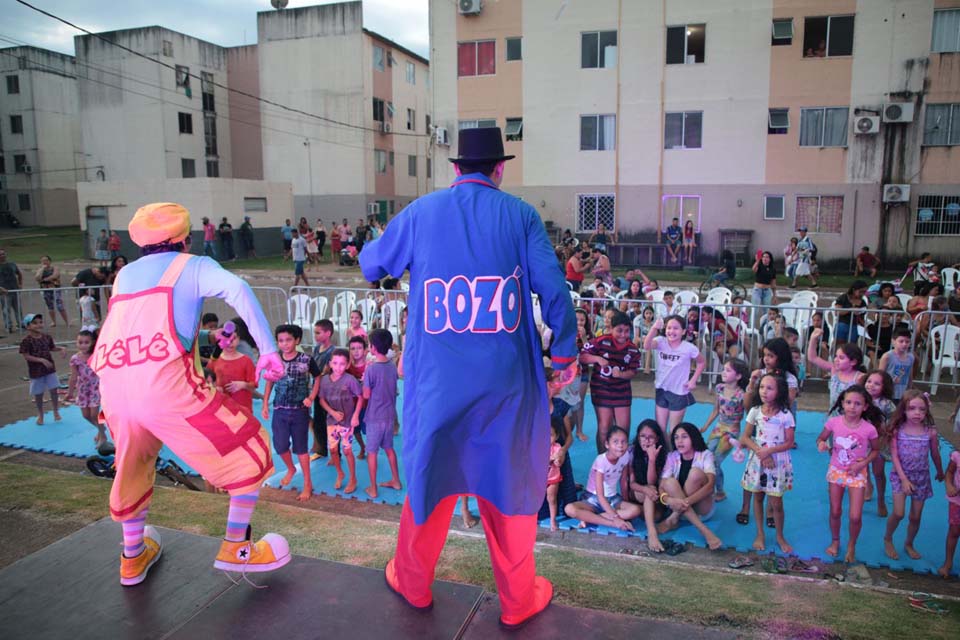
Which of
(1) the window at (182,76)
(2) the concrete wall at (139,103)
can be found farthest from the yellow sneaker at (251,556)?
(1) the window at (182,76)

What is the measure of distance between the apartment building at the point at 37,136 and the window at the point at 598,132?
30.6m

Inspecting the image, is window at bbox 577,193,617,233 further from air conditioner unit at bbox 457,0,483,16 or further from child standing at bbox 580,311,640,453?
child standing at bbox 580,311,640,453

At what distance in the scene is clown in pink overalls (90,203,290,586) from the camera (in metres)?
2.87

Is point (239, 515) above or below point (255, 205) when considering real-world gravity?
below

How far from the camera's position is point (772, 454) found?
5328 millimetres

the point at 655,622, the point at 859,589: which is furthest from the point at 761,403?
the point at 655,622

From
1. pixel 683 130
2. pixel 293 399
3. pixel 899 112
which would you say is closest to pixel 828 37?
pixel 899 112

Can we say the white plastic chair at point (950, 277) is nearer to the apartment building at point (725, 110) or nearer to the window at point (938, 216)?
the apartment building at point (725, 110)

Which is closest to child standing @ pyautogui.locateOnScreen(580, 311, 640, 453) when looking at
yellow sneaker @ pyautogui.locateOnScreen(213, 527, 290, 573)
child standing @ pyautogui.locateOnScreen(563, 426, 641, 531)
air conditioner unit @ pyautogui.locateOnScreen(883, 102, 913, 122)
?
child standing @ pyautogui.locateOnScreen(563, 426, 641, 531)

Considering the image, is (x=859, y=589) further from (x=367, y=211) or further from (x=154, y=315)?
(x=367, y=211)

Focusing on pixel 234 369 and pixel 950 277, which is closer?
pixel 234 369

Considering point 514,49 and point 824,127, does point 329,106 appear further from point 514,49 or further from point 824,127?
point 824,127

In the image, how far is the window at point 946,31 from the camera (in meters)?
20.2

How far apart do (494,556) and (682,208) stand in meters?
21.7
